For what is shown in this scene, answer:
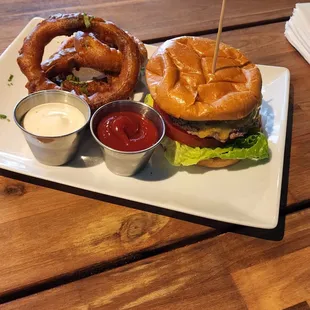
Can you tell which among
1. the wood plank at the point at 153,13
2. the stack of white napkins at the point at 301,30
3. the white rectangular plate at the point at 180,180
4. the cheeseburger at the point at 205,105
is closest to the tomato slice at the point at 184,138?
the cheeseburger at the point at 205,105

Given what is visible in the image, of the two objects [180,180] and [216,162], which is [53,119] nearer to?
[180,180]

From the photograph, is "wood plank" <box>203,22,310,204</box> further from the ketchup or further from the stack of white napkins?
the ketchup

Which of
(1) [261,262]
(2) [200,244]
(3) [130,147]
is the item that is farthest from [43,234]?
(1) [261,262]

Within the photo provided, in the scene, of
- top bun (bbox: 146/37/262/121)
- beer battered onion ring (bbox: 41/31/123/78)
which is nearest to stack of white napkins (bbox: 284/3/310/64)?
top bun (bbox: 146/37/262/121)

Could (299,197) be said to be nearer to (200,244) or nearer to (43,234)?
(200,244)

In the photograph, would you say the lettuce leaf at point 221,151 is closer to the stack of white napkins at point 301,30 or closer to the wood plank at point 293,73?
the wood plank at point 293,73

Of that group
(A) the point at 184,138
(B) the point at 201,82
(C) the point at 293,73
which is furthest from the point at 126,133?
(C) the point at 293,73
